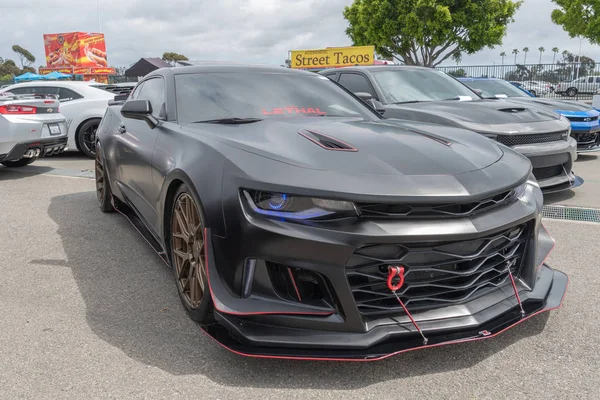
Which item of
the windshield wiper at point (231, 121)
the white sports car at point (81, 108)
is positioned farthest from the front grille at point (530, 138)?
the white sports car at point (81, 108)

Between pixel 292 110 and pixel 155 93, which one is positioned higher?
pixel 155 93

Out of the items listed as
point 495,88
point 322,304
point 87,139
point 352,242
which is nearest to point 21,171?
point 87,139

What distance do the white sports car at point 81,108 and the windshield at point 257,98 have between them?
644 centimetres

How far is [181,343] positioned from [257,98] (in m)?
1.68

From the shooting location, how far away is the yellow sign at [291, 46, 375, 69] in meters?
25.8

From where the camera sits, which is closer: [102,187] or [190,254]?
[190,254]

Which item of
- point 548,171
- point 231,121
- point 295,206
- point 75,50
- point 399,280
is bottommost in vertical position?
point 548,171

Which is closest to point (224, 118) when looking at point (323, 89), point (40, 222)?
point (323, 89)

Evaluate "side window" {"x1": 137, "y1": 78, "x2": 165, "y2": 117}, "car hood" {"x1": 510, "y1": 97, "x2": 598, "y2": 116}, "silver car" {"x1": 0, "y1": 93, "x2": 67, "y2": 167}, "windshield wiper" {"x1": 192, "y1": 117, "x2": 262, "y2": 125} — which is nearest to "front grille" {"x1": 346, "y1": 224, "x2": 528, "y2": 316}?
"windshield wiper" {"x1": 192, "y1": 117, "x2": 262, "y2": 125}

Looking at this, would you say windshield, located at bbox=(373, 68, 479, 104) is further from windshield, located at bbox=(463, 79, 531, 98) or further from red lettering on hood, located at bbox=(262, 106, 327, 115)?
windshield, located at bbox=(463, 79, 531, 98)

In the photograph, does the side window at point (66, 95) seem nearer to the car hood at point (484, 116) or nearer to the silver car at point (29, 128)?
the silver car at point (29, 128)

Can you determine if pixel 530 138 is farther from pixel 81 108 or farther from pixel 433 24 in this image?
pixel 433 24

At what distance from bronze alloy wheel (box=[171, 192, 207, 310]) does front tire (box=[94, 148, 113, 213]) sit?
2443 mm

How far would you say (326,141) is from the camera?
2697mm
